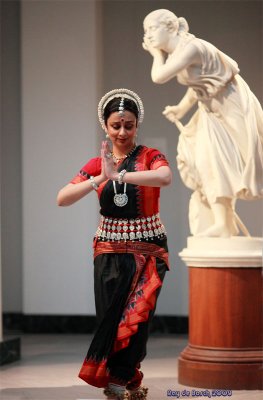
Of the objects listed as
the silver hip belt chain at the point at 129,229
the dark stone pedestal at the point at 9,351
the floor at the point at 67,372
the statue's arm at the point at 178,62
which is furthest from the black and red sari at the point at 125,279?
the dark stone pedestal at the point at 9,351

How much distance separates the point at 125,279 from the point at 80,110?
4213 millimetres

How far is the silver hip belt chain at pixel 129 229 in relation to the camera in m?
4.28

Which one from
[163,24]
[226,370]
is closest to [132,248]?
[226,370]

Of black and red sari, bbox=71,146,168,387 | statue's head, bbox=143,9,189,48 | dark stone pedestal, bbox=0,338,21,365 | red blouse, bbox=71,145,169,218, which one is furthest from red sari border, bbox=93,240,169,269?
dark stone pedestal, bbox=0,338,21,365

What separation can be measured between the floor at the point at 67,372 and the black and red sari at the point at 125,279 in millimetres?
1020

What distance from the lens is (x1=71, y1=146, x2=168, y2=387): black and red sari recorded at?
425cm

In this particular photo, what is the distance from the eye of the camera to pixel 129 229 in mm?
4281

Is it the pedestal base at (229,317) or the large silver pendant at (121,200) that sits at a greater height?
the large silver pendant at (121,200)

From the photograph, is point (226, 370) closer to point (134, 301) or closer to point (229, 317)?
point (229, 317)

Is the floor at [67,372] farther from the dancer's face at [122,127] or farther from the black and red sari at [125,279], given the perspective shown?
the dancer's face at [122,127]

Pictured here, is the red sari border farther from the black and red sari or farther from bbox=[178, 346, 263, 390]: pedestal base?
bbox=[178, 346, 263, 390]: pedestal base

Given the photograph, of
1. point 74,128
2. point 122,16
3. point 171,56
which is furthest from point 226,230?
point 122,16

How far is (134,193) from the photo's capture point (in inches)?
168

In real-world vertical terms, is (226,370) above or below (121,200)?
below
